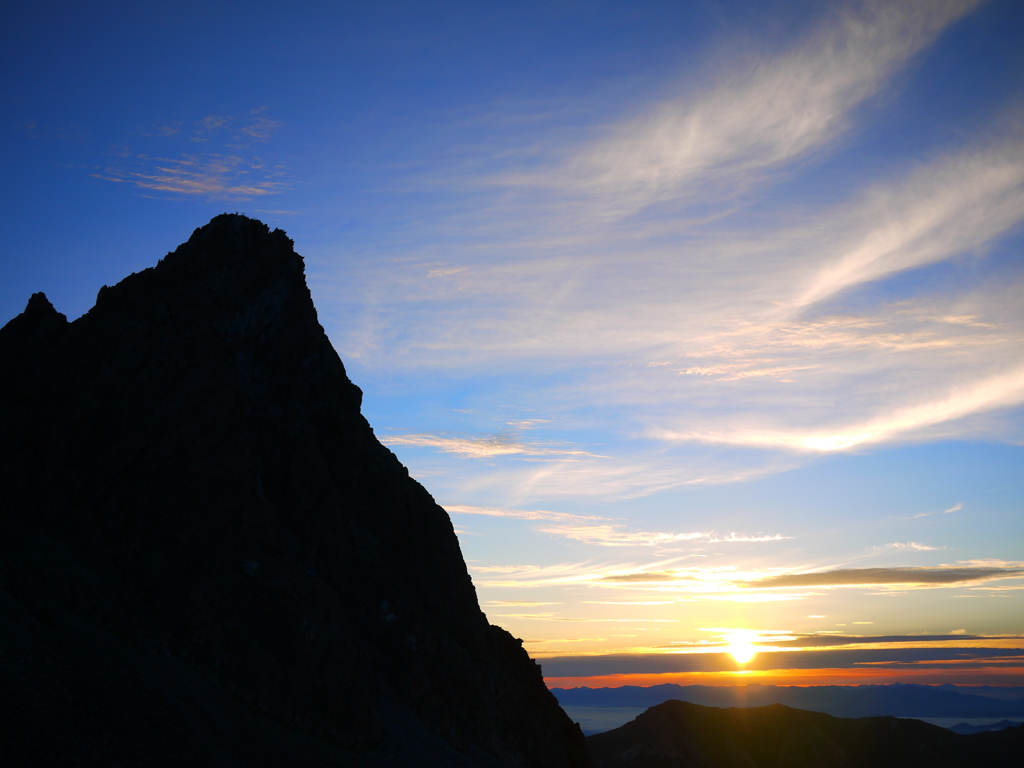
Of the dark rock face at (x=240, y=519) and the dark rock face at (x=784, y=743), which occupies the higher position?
the dark rock face at (x=240, y=519)

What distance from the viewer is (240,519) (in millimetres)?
56188

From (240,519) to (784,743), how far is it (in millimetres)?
160951

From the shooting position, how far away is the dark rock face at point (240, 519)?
4959 cm

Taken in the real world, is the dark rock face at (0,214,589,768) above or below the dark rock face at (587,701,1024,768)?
above

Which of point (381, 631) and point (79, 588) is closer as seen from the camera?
point (79, 588)

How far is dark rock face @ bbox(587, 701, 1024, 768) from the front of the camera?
15925 centimetres

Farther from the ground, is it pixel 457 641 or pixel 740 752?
pixel 457 641

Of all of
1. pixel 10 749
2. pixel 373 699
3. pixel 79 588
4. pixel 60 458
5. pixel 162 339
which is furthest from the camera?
pixel 162 339

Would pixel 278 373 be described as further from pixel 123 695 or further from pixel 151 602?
pixel 123 695

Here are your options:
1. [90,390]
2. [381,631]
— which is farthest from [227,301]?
[381,631]

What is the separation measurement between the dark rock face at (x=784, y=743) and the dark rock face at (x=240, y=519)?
9479 cm

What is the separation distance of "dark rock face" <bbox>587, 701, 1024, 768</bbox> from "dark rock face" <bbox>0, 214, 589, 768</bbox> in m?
94.8

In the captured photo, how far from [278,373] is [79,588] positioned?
28.1 meters

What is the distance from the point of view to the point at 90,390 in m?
56.9
